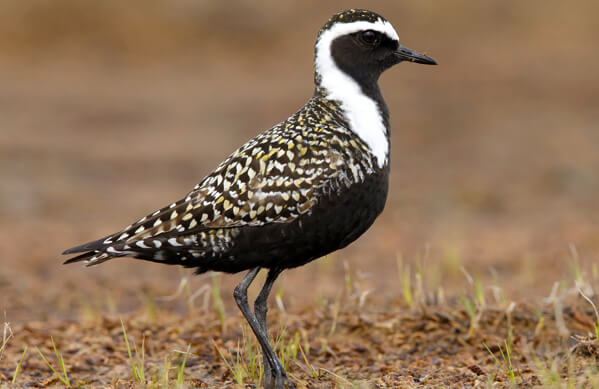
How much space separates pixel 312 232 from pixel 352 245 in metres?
5.92

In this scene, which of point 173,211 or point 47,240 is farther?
point 47,240

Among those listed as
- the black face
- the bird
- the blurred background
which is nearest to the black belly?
the bird

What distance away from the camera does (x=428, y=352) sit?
6.05m

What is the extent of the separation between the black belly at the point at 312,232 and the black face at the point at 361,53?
0.82 m

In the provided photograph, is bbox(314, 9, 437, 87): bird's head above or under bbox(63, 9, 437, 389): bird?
above

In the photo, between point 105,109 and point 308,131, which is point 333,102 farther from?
point 105,109

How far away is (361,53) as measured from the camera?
223 inches

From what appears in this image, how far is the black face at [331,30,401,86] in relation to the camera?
18.5ft

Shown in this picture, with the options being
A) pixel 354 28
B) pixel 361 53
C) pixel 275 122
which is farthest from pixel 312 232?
pixel 275 122

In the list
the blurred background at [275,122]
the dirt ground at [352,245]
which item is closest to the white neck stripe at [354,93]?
the dirt ground at [352,245]

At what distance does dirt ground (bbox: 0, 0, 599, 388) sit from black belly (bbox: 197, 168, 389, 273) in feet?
2.23

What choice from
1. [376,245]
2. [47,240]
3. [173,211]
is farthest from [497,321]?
[47,240]

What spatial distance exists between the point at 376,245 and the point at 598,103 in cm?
823

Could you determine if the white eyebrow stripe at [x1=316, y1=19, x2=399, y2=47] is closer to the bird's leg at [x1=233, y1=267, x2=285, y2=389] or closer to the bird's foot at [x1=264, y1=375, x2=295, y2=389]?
the bird's leg at [x1=233, y1=267, x2=285, y2=389]
